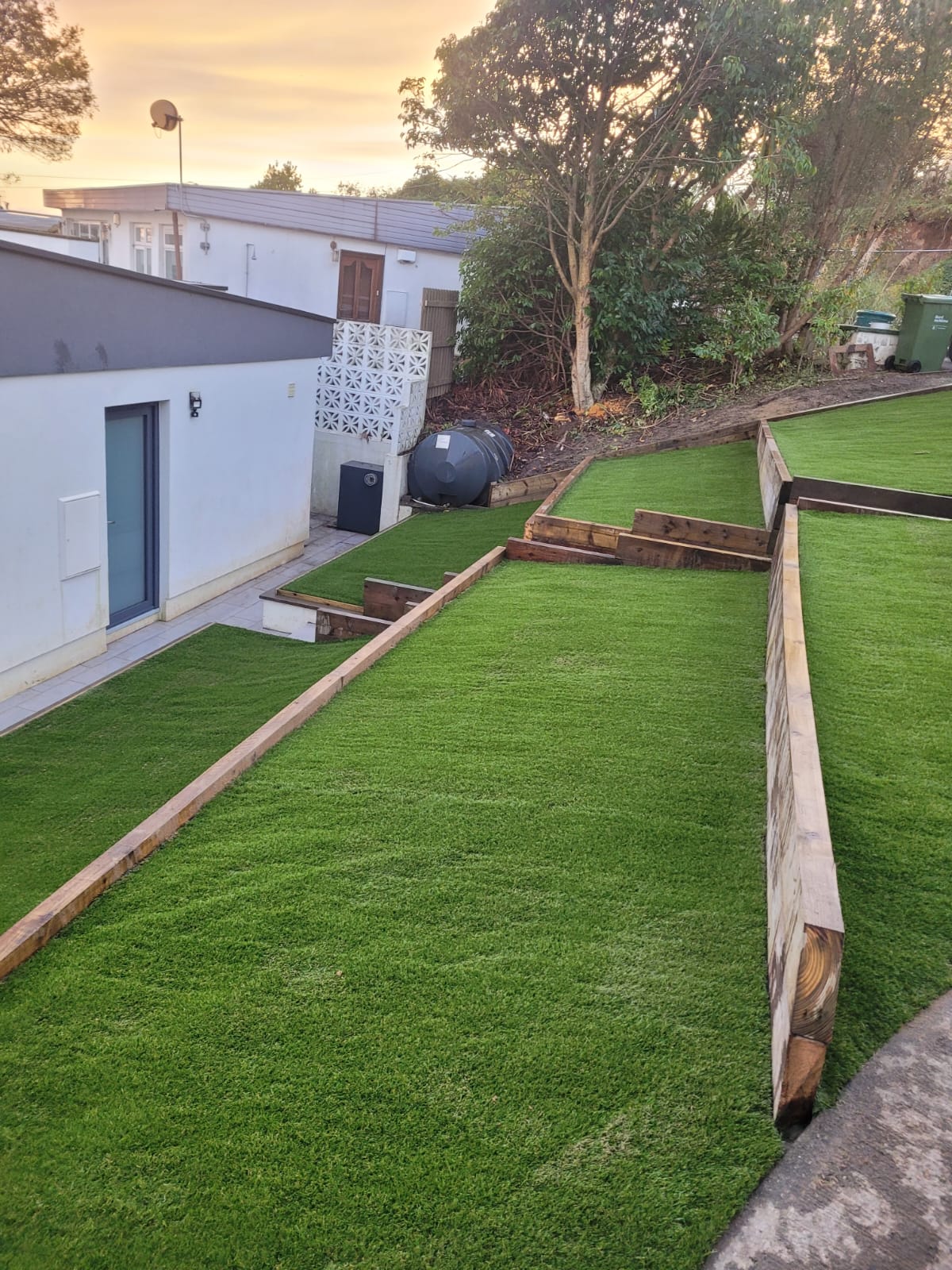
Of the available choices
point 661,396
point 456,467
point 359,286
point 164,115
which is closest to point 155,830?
point 456,467

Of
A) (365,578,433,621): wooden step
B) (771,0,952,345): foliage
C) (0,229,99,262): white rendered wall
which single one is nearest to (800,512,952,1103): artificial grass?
(365,578,433,621): wooden step

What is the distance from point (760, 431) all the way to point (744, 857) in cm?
955

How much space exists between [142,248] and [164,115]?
526 cm

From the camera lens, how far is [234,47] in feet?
51.4

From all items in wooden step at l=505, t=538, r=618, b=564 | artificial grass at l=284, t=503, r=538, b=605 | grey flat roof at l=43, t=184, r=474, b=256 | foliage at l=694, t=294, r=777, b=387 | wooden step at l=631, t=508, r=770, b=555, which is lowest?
artificial grass at l=284, t=503, r=538, b=605

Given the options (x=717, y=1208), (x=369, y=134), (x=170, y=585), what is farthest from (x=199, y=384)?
(x=369, y=134)

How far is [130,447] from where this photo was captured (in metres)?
9.68

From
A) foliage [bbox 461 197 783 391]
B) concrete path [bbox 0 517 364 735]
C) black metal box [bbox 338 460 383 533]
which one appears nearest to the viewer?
concrete path [bbox 0 517 364 735]

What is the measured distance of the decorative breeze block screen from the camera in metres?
15.0

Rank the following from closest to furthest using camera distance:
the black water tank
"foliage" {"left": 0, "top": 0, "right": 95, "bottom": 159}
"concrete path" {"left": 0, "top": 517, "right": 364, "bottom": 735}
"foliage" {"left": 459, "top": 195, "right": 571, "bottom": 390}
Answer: "concrete path" {"left": 0, "top": 517, "right": 364, "bottom": 735}
the black water tank
"foliage" {"left": 459, "top": 195, "right": 571, "bottom": 390}
"foliage" {"left": 0, "top": 0, "right": 95, "bottom": 159}

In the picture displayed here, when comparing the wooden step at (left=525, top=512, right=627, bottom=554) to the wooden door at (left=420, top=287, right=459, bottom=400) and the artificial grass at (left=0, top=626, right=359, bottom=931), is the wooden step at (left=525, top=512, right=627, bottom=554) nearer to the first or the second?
the artificial grass at (left=0, top=626, right=359, bottom=931)

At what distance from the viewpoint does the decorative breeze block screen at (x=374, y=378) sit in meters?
15.0

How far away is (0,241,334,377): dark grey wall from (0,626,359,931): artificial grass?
300 cm

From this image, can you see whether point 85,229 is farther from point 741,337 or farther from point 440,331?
point 741,337
